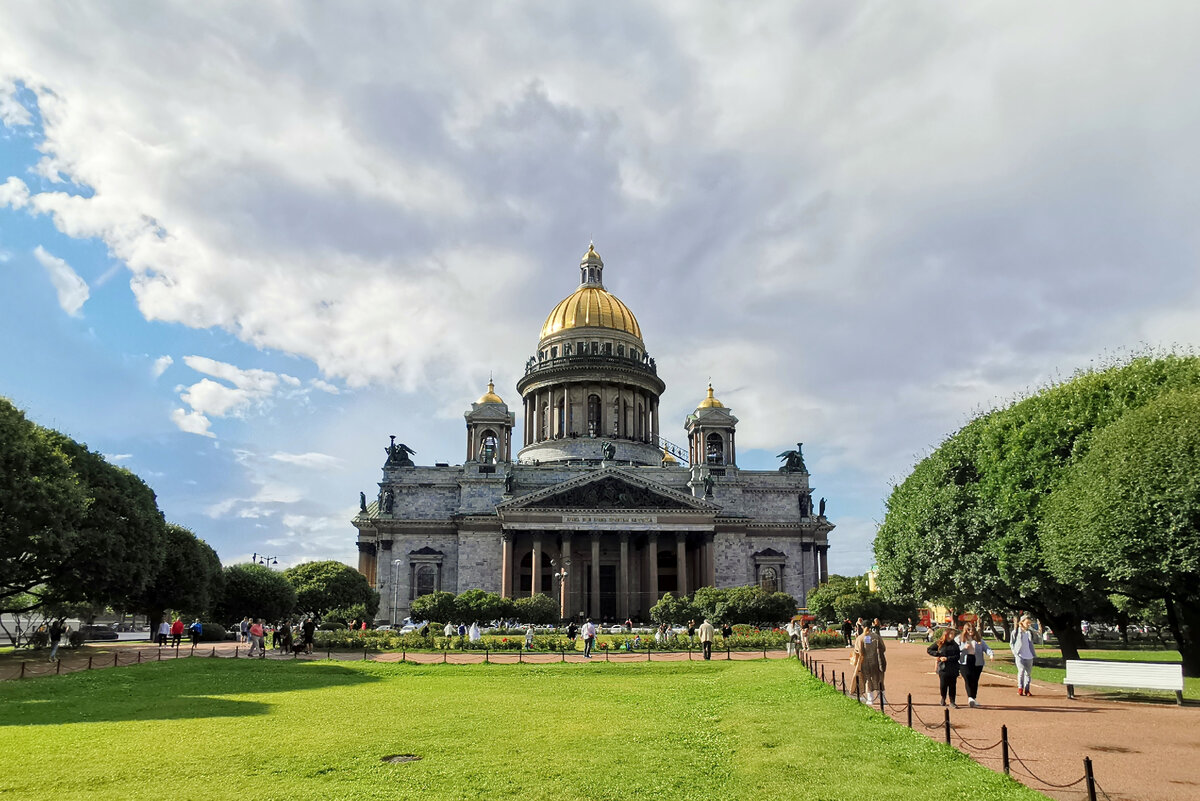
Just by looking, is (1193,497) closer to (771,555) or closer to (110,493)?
(110,493)

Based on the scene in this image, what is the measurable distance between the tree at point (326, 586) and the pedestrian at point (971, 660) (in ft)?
170

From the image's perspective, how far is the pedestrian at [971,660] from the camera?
62.2ft

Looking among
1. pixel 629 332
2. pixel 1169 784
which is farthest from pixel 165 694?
pixel 629 332

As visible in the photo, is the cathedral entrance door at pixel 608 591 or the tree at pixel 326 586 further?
the cathedral entrance door at pixel 608 591

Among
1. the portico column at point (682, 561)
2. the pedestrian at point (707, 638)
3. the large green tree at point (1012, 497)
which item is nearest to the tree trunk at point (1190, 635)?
the large green tree at point (1012, 497)

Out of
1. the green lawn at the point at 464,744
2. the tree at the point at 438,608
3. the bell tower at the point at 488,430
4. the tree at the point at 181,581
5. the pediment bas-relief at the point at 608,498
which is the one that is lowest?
the green lawn at the point at 464,744

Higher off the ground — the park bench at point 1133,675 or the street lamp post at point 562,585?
the street lamp post at point 562,585

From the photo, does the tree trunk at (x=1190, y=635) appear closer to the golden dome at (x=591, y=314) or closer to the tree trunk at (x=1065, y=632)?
the tree trunk at (x=1065, y=632)

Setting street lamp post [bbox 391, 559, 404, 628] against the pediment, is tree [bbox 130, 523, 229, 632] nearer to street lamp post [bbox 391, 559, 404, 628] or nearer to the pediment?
street lamp post [bbox 391, 559, 404, 628]

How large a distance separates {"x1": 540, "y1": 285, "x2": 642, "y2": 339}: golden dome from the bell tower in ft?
39.5

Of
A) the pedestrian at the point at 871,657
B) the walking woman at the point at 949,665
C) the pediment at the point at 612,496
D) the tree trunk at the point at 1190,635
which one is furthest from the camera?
the pediment at the point at 612,496

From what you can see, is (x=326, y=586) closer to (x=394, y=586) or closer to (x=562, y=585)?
(x=394, y=586)

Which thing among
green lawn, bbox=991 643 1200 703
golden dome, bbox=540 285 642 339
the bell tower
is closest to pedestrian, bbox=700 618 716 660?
green lawn, bbox=991 643 1200 703

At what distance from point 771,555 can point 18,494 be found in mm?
61579
